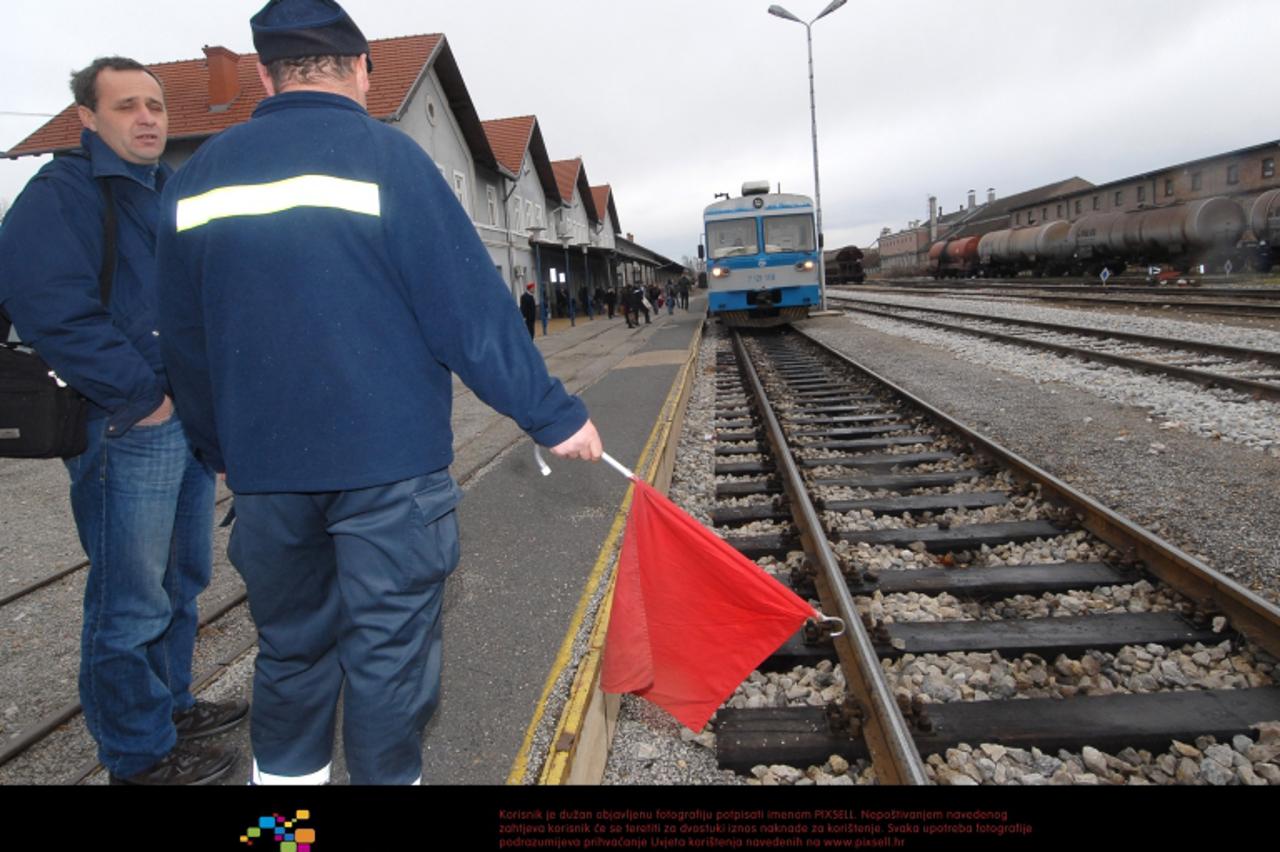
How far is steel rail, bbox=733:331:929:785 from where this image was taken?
2.27 metres

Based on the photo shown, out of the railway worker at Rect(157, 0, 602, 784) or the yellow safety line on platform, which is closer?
the railway worker at Rect(157, 0, 602, 784)

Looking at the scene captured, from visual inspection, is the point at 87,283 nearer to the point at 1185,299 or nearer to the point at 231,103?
the point at 1185,299

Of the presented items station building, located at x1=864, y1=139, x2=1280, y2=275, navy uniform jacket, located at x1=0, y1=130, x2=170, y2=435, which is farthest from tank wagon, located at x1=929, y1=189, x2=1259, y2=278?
navy uniform jacket, located at x1=0, y1=130, x2=170, y2=435

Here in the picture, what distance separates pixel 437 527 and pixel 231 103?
24.8 meters

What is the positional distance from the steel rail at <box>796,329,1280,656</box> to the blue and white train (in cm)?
1254

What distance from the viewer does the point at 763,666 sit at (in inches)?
122

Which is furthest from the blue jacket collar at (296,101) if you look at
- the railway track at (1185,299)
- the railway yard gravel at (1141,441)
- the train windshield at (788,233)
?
the railway track at (1185,299)

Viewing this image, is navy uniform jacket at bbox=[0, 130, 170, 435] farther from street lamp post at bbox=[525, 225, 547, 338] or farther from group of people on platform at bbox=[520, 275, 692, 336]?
street lamp post at bbox=[525, 225, 547, 338]

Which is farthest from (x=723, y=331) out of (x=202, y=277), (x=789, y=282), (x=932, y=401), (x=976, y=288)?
(x=202, y=277)

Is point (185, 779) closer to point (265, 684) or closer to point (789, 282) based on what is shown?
point (265, 684)

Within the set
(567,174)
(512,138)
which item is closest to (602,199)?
(567,174)

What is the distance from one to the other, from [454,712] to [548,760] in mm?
689

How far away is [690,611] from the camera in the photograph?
249 cm

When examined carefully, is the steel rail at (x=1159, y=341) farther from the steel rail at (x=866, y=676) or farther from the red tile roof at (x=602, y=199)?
the red tile roof at (x=602, y=199)
